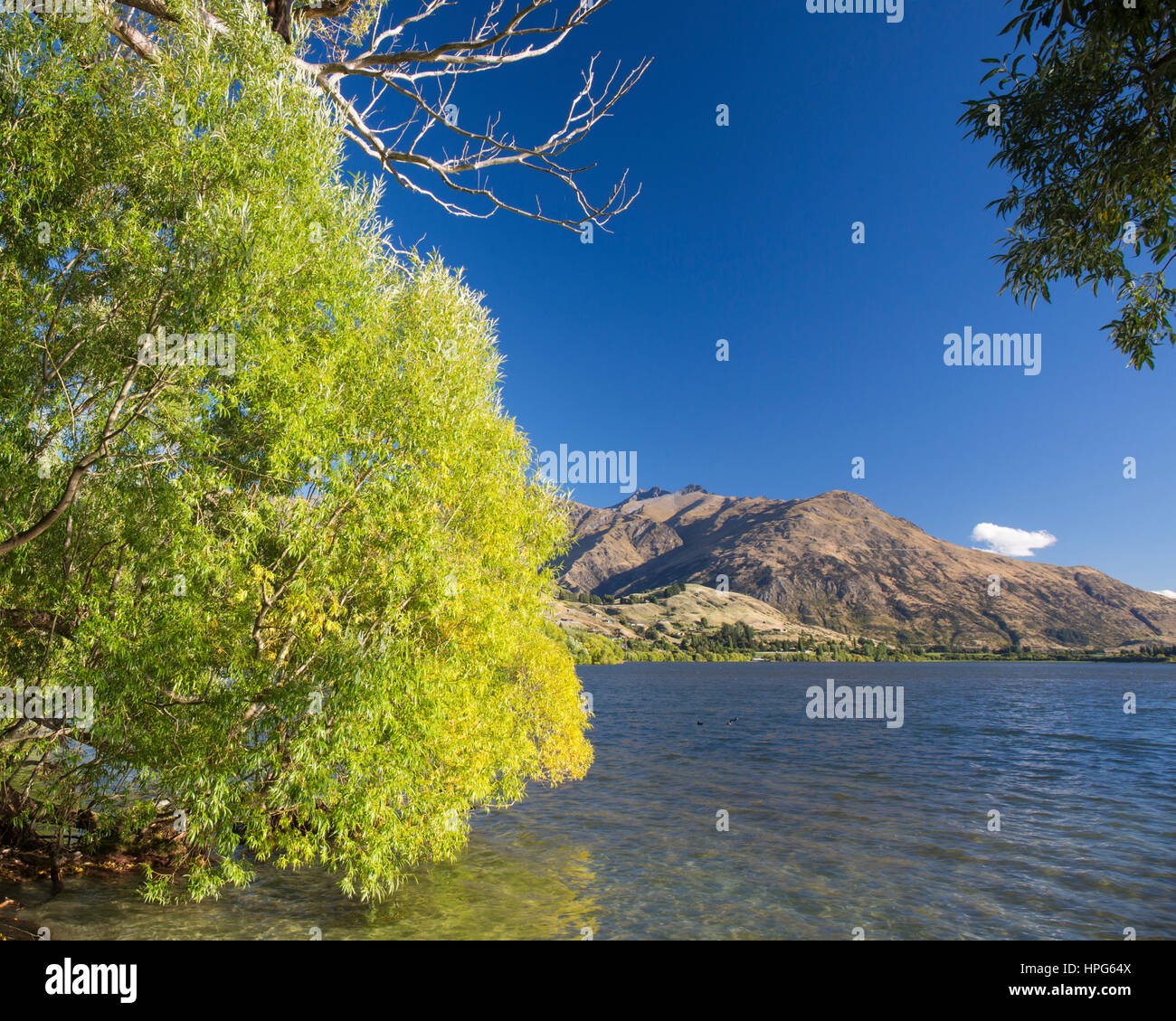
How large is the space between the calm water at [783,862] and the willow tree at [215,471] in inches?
93.2

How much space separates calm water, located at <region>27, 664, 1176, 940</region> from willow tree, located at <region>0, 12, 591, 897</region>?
7.77ft

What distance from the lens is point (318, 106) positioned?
1698cm

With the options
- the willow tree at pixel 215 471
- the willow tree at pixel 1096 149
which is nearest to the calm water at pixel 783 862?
the willow tree at pixel 215 471

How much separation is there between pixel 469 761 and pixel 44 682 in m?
10.8

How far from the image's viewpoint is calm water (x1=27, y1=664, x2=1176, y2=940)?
57.6 feet

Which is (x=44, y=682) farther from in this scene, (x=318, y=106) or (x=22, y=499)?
(x=318, y=106)

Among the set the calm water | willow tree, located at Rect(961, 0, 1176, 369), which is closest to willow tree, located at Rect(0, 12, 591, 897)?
the calm water

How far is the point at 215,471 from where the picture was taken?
1455cm

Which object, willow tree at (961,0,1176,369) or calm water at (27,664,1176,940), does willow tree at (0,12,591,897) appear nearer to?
calm water at (27,664,1176,940)

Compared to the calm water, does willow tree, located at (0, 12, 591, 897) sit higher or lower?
higher

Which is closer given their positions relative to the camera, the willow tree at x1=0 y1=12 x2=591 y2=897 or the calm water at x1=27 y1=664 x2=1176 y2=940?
the willow tree at x1=0 y1=12 x2=591 y2=897

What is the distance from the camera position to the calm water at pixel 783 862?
17.5 m

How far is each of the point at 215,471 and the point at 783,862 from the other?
924 inches
